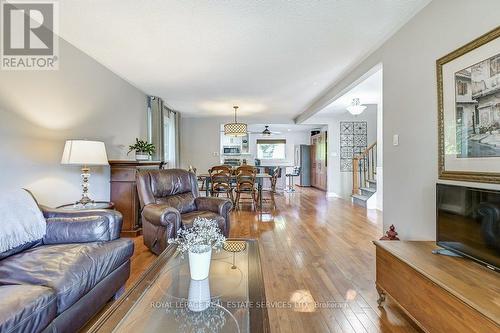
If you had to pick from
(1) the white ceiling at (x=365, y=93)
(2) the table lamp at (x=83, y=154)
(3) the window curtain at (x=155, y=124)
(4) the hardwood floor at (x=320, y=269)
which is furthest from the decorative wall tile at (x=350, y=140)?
(2) the table lamp at (x=83, y=154)

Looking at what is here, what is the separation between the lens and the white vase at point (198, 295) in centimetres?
131

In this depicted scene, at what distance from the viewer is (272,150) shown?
11.9 m

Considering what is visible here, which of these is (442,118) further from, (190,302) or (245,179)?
(245,179)

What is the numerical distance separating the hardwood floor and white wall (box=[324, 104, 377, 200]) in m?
2.61

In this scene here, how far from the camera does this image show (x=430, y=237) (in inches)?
88.2

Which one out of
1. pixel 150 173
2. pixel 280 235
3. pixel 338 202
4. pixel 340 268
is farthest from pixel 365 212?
pixel 150 173

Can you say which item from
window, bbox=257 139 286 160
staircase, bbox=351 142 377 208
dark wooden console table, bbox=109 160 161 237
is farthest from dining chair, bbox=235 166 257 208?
window, bbox=257 139 286 160

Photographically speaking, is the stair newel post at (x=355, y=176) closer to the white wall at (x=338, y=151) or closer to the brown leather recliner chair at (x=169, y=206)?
the white wall at (x=338, y=151)

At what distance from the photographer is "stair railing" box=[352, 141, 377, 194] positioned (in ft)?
21.6

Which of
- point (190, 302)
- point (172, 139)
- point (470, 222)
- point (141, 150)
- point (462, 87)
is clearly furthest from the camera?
point (172, 139)

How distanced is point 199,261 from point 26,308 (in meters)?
0.79

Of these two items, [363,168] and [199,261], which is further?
[363,168]

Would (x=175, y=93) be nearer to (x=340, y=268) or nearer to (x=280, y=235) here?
(x=280, y=235)

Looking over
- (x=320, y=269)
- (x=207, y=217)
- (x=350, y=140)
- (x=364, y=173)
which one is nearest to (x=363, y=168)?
(x=364, y=173)
